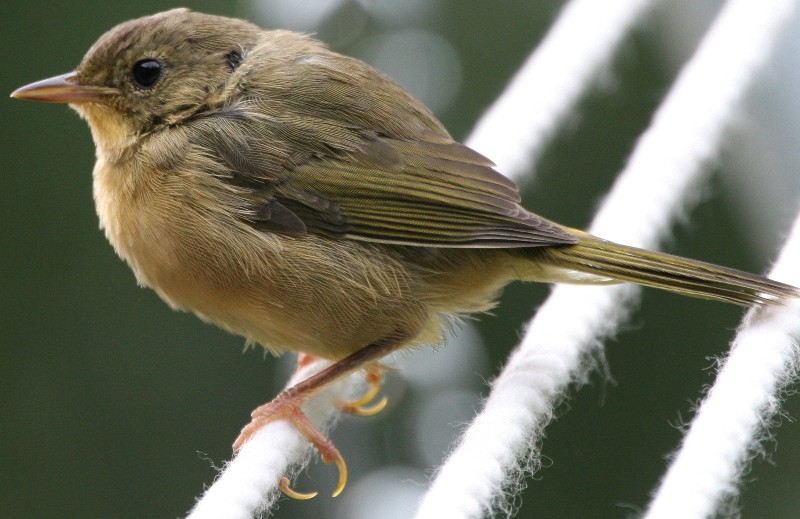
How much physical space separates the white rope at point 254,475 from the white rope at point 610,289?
0.34m

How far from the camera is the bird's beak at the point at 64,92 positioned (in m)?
3.29

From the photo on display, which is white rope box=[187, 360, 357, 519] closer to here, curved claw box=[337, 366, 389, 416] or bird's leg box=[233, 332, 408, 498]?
bird's leg box=[233, 332, 408, 498]

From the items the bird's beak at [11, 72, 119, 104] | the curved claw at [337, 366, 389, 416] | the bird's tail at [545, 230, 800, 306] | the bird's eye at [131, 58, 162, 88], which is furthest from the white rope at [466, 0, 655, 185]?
the bird's beak at [11, 72, 119, 104]

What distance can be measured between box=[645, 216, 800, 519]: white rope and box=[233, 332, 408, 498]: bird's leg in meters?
1.10

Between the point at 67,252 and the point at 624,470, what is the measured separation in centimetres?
234

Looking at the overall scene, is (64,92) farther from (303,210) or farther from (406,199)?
(406,199)

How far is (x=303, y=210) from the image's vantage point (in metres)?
3.09

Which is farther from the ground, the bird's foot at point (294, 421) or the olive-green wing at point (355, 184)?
the olive-green wing at point (355, 184)

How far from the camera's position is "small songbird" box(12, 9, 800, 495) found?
301cm

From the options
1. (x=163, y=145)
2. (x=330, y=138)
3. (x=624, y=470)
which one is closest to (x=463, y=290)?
(x=330, y=138)

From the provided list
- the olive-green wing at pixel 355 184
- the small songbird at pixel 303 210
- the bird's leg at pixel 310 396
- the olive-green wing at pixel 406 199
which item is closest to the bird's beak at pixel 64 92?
the small songbird at pixel 303 210

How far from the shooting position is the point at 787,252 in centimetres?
234

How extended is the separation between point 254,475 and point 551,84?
5.08 ft

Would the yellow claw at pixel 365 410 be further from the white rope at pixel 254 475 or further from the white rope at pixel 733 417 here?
the white rope at pixel 733 417
